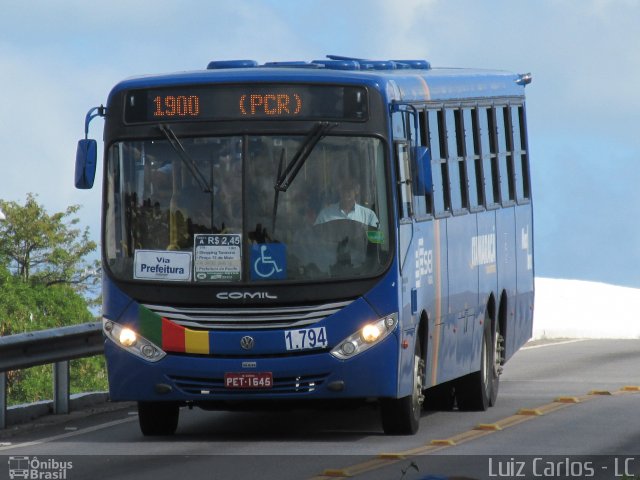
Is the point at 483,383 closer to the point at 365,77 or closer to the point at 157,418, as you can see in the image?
the point at 157,418

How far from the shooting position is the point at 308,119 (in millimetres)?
15641

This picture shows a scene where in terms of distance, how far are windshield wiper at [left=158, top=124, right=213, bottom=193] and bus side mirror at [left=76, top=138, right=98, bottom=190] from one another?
570 millimetres

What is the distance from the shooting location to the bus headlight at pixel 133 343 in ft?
51.1

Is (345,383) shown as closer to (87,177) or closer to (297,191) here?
(297,191)

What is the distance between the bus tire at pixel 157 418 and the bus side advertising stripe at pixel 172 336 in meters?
1.04

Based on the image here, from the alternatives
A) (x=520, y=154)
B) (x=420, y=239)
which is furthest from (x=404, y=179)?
(x=520, y=154)

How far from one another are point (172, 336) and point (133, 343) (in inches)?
14.5

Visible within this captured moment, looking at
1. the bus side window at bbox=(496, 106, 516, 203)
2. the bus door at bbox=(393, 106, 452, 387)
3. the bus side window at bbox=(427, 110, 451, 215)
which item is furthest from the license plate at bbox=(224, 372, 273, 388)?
the bus side window at bbox=(496, 106, 516, 203)

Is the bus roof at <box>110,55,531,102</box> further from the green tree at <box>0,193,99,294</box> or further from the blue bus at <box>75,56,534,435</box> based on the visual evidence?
the green tree at <box>0,193,99,294</box>

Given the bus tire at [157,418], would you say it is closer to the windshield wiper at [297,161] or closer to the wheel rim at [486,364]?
the windshield wiper at [297,161]

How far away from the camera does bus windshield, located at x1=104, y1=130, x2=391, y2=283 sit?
15.4 meters

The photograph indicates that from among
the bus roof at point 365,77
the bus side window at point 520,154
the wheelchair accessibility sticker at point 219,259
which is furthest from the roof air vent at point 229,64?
the bus side window at point 520,154

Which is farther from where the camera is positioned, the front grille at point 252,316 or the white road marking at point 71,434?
the white road marking at point 71,434

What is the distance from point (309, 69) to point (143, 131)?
1.53 metres
